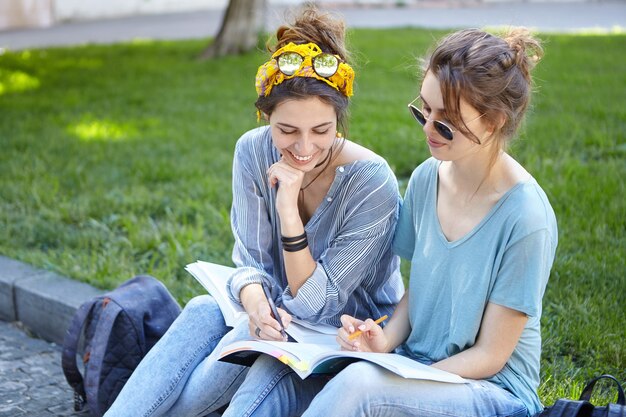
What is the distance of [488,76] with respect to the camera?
2432mm


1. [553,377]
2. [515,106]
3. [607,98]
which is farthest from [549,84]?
[515,106]

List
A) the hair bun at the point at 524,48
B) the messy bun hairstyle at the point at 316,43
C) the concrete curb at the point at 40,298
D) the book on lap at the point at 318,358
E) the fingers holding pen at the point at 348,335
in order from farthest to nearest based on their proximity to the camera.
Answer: the concrete curb at the point at 40,298
the messy bun hairstyle at the point at 316,43
the fingers holding pen at the point at 348,335
the hair bun at the point at 524,48
the book on lap at the point at 318,358

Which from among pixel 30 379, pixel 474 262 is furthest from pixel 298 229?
pixel 30 379

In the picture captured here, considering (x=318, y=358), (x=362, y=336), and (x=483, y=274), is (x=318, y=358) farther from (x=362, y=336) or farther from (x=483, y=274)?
(x=483, y=274)

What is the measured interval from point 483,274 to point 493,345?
19cm

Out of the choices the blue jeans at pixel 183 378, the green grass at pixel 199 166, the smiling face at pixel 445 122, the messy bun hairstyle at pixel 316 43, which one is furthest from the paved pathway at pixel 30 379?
the smiling face at pixel 445 122

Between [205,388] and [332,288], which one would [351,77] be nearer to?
[332,288]

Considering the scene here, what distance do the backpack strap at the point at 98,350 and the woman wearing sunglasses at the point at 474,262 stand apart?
897mm

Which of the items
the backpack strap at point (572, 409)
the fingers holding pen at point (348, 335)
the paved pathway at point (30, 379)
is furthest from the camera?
the paved pathway at point (30, 379)

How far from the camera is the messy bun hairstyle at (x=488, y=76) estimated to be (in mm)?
2430

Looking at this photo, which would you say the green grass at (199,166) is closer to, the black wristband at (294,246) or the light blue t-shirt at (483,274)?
the light blue t-shirt at (483,274)

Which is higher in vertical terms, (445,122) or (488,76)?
(488,76)

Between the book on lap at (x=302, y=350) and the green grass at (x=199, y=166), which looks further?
the green grass at (x=199, y=166)

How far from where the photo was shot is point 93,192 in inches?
214
